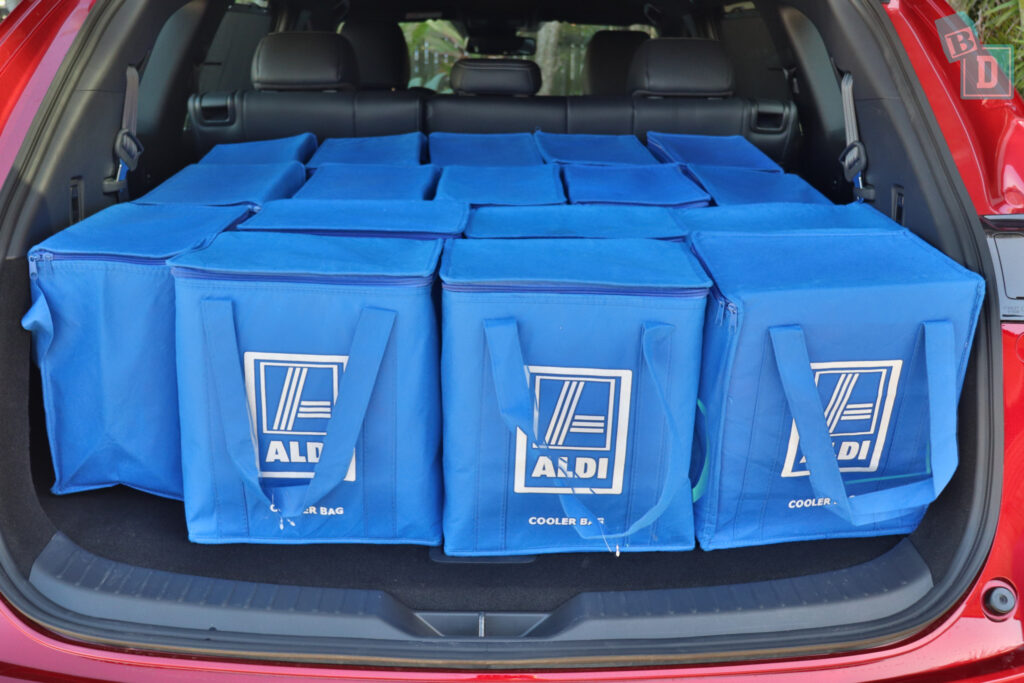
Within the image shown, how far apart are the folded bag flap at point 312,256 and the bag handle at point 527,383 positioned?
138 mm

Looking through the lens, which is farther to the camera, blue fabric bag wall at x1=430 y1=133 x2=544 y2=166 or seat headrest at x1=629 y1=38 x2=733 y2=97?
seat headrest at x1=629 y1=38 x2=733 y2=97

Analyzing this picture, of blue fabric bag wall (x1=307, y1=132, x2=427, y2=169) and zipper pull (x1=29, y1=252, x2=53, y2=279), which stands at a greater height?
zipper pull (x1=29, y1=252, x2=53, y2=279)

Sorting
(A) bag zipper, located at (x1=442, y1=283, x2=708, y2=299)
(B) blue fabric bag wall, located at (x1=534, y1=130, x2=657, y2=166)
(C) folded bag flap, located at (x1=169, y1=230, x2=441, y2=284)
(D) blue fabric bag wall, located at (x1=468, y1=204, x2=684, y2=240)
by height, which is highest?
(C) folded bag flap, located at (x1=169, y1=230, x2=441, y2=284)

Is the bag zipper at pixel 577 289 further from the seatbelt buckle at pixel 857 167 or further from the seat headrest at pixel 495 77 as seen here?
the seat headrest at pixel 495 77

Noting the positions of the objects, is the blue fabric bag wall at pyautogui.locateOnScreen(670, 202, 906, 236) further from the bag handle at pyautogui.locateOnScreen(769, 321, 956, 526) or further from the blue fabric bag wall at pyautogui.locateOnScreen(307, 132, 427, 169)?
the blue fabric bag wall at pyautogui.locateOnScreen(307, 132, 427, 169)

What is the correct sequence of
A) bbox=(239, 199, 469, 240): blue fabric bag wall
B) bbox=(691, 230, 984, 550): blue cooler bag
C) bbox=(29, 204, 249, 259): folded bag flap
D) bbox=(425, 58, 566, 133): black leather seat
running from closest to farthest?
bbox=(691, 230, 984, 550): blue cooler bag, bbox=(29, 204, 249, 259): folded bag flap, bbox=(239, 199, 469, 240): blue fabric bag wall, bbox=(425, 58, 566, 133): black leather seat

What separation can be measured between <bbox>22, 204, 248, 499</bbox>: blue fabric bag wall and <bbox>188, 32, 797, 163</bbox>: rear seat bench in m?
1.04

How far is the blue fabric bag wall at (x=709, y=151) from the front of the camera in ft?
6.30

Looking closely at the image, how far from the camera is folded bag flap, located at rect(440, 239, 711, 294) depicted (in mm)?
1083

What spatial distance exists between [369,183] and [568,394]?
0.76 meters

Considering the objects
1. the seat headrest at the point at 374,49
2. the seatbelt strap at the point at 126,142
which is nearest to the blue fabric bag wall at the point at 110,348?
the seatbelt strap at the point at 126,142

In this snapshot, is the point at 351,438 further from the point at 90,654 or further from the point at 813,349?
the point at 813,349

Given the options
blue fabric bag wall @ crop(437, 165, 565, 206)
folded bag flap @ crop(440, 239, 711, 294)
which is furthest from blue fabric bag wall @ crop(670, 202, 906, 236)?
blue fabric bag wall @ crop(437, 165, 565, 206)

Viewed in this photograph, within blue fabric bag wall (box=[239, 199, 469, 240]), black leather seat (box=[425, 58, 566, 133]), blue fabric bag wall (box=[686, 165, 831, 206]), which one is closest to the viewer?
blue fabric bag wall (box=[239, 199, 469, 240])
